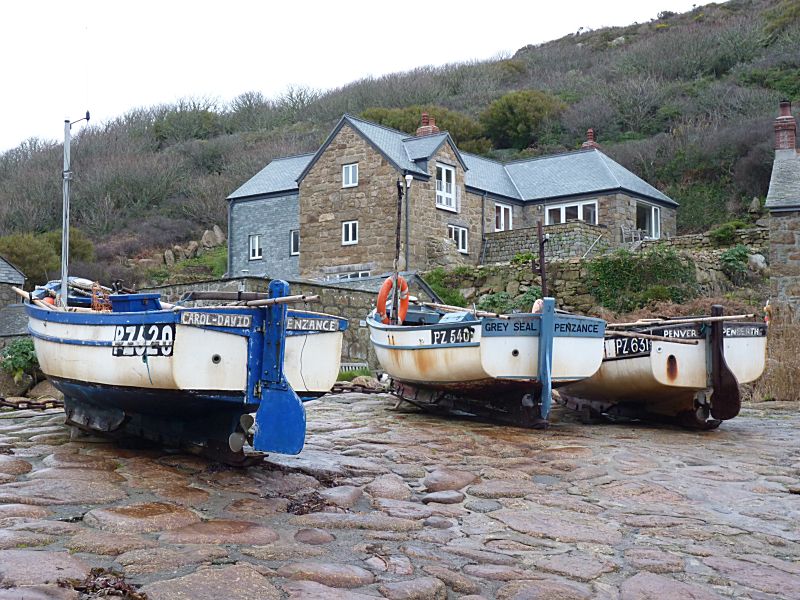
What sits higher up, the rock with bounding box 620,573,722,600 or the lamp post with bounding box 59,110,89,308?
the lamp post with bounding box 59,110,89,308

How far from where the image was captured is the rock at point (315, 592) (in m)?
4.39

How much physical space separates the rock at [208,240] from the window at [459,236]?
16.0 m

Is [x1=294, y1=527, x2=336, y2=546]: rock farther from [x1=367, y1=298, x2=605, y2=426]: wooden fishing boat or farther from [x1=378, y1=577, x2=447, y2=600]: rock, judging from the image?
[x1=367, y1=298, x2=605, y2=426]: wooden fishing boat

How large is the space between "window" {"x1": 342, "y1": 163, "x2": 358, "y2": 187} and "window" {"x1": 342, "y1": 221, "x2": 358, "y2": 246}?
1210mm

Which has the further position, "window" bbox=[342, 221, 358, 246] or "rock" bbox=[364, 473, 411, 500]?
"window" bbox=[342, 221, 358, 246]

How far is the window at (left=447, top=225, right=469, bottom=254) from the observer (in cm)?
2982

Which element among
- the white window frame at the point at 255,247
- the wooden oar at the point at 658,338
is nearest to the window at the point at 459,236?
the white window frame at the point at 255,247

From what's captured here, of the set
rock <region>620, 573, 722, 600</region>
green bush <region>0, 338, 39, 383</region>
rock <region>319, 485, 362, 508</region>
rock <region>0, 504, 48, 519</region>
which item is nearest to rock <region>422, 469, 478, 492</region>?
rock <region>319, 485, 362, 508</region>

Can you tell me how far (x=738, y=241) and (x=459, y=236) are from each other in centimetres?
853

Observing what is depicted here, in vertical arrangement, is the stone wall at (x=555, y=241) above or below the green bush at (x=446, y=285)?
above

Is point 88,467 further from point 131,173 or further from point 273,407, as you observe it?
point 131,173

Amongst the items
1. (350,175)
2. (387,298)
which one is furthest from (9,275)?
(387,298)

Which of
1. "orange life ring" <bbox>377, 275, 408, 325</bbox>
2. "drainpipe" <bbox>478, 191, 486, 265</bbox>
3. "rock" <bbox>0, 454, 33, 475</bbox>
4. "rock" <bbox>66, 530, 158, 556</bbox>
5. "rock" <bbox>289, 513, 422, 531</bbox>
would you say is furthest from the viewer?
"drainpipe" <bbox>478, 191, 486, 265</bbox>

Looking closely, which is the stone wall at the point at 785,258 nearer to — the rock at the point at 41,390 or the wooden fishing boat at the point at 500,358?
the wooden fishing boat at the point at 500,358
